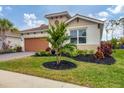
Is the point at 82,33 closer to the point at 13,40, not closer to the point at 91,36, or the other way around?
the point at 91,36

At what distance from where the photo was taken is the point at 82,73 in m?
10.4

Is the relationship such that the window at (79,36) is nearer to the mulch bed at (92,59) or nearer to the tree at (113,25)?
the mulch bed at (92,59)

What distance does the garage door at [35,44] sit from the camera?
753 inches

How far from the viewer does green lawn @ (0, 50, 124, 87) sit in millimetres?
9164

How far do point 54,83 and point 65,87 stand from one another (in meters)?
0.68

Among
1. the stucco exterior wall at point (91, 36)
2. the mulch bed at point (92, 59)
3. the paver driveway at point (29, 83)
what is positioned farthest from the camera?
the stucco exterior wall at point (91, 36)

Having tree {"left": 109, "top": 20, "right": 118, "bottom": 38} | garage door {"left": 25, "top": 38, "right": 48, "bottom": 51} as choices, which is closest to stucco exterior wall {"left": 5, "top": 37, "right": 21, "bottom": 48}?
garage door {"left": 25, "top": 38, "right": 48, "bottom": 51}

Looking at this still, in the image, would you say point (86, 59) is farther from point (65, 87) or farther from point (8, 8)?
point (8, 8)

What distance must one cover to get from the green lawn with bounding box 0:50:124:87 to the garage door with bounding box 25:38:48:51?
5.87 metres

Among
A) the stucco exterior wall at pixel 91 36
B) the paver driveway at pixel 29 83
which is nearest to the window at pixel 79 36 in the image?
the stucco exterior wall at pixel 91 36

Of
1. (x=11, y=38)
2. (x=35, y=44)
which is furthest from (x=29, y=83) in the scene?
(x=11, y=38)

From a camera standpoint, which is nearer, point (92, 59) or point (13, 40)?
point (92, 59)

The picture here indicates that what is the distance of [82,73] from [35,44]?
9.77 metres

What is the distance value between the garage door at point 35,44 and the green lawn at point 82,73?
587 centimetres
